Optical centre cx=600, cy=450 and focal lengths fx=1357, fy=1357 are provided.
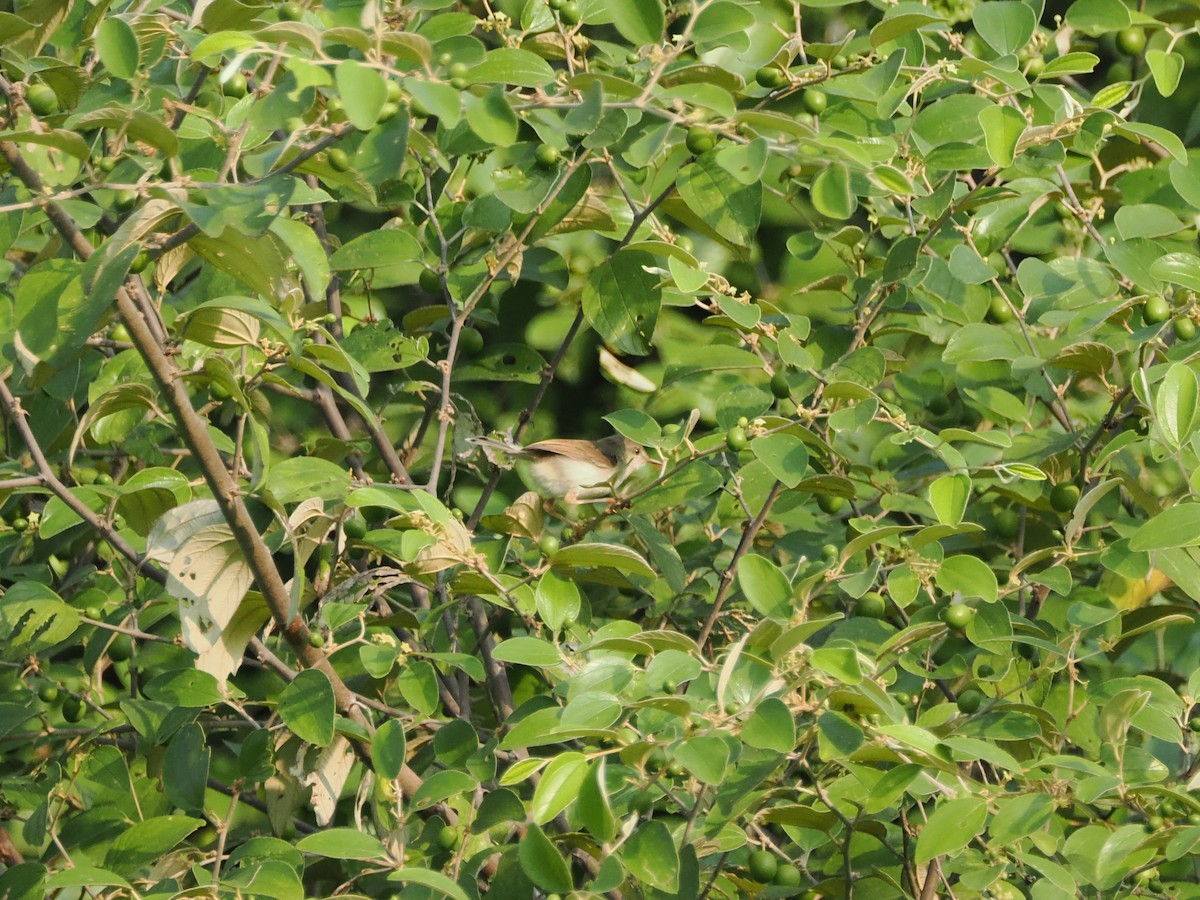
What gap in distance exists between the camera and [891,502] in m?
2.47

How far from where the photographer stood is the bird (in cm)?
271

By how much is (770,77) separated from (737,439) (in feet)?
1.84

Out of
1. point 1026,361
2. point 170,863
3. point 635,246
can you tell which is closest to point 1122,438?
point 1026,361

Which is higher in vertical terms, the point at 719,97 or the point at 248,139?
the point at 719,97

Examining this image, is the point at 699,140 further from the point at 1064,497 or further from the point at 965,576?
the point at 1064,497

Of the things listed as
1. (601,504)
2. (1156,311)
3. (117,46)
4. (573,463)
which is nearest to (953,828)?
(1156,311)

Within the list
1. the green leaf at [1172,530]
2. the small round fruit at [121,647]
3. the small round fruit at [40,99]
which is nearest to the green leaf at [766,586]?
the green leaf at [1172,530]

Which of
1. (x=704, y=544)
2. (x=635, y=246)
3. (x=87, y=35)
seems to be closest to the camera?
(x=87, y=35)

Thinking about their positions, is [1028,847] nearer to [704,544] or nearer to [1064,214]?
[704,544]

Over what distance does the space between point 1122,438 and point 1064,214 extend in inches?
37.7

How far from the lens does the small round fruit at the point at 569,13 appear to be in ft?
7.06

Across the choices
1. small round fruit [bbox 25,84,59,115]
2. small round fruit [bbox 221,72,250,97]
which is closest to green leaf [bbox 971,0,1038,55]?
small round fruit [bbox 221,72,250,97]

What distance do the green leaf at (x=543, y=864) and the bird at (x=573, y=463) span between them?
2.78 ft

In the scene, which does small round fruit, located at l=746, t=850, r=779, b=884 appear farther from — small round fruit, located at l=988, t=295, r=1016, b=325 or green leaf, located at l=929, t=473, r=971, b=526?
small round fruit, located at l=988, t=295, r=1016, b=325
